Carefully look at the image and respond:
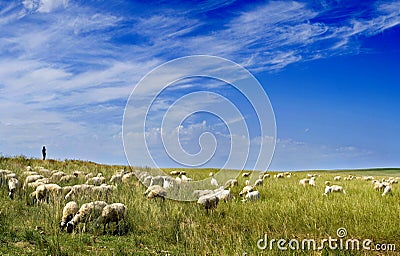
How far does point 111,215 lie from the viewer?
7.95 m

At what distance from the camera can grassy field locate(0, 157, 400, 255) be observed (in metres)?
6.55

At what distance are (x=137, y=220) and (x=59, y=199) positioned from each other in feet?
7.90

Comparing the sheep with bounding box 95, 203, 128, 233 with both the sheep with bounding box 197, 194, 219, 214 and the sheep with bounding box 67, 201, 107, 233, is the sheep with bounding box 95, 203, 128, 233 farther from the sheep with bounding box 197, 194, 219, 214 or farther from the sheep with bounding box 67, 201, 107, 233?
the sheep with bounding box 197, 194, 219, 214

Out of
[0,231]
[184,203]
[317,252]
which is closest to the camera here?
[317,252]

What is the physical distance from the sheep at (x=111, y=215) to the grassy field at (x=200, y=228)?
228mm

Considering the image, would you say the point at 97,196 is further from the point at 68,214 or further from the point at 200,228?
the point at 200,228

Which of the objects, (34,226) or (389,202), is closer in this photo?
(34,226)

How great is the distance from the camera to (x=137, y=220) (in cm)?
858

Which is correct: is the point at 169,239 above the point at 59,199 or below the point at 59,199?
below

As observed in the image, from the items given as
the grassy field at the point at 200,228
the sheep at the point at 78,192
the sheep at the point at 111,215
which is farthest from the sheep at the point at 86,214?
the sheep at the point at 78,192

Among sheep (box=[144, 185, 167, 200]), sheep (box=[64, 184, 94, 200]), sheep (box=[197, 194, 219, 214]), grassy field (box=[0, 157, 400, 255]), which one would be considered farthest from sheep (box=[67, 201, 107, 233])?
sheep (box=[144, 185, 167, 200])

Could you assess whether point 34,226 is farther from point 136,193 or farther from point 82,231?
point 136,193

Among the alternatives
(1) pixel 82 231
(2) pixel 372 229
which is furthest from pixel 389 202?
(1) pixel 82 231

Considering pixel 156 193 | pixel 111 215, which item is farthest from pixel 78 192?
pixel 111 215
